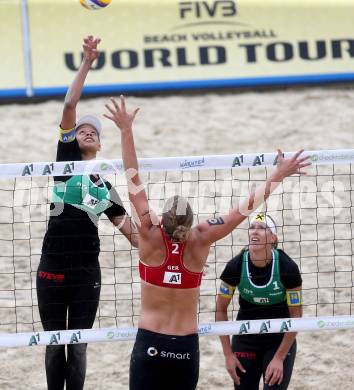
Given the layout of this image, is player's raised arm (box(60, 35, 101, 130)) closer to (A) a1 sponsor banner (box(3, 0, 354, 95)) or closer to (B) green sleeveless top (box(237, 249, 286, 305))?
(B) green sleeveless top (box(237, 249, 286, 305))

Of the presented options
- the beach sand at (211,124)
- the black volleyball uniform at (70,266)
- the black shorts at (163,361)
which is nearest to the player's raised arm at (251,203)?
the black shorts at (163,361)

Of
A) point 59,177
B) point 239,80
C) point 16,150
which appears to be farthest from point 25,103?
point 59,177

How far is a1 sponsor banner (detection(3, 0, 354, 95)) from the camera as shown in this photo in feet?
39.2

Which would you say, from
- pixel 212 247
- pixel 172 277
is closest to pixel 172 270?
pixel 172 277

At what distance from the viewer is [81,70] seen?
5.98m

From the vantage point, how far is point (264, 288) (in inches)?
240

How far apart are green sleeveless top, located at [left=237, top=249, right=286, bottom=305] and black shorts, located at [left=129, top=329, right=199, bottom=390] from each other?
0.83 m

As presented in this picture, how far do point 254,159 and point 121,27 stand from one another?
642 cm

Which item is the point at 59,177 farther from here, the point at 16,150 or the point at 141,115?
the point at 141,115

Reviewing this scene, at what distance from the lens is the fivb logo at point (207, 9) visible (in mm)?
12141

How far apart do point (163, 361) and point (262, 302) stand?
108 cm

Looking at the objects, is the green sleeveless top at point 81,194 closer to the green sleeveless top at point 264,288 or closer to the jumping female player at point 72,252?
the jumping female player at point 72,252

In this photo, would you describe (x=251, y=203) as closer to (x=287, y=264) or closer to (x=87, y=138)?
(x=287, y=264)

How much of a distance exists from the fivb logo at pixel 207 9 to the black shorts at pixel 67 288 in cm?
669
